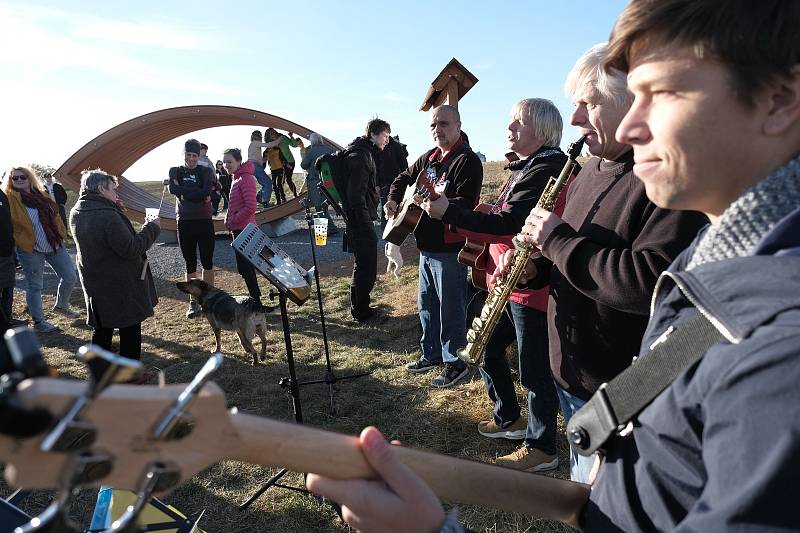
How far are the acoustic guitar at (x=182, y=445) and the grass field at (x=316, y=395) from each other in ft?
1.09

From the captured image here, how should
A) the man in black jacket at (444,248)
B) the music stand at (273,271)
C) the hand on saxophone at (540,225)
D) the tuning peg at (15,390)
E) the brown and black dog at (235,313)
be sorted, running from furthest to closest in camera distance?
the brown and black dog at (235,313) < the man in black jacket at (444,248) < the music stand at (273,271) < the hand on saxophone at (540,225) < the tuning peg at (15,390)

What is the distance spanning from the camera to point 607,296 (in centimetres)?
186

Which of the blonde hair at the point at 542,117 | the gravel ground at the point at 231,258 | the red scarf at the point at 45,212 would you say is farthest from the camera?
the gravel ground at the point at 231,258

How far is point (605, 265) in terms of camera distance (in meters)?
1.85

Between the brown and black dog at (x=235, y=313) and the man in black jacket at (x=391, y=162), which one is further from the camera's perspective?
the man in black jacket at (x=391, y=162)

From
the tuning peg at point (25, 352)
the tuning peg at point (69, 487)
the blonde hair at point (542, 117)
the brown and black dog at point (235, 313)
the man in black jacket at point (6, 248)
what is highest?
the blonde hair at point (542, 117)

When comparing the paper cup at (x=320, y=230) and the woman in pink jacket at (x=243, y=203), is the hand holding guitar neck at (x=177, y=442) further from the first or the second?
the woman in pink jacket at (x=243, y=203)

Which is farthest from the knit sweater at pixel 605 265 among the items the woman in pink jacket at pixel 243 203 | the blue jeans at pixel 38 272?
the blue jeans at pixel 38 272

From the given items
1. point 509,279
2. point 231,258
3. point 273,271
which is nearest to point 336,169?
point 273,271

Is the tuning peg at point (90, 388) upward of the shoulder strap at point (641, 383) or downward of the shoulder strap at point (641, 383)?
upward

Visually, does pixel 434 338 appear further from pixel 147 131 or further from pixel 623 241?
pixel 147 131

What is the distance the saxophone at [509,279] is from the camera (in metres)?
2.57

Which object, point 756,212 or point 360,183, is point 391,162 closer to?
point 360,183

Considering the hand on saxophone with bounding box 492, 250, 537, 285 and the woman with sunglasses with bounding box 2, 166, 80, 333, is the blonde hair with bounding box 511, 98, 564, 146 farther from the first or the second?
the woman with sunglasses with bounding box 2, 166, 80, 333
